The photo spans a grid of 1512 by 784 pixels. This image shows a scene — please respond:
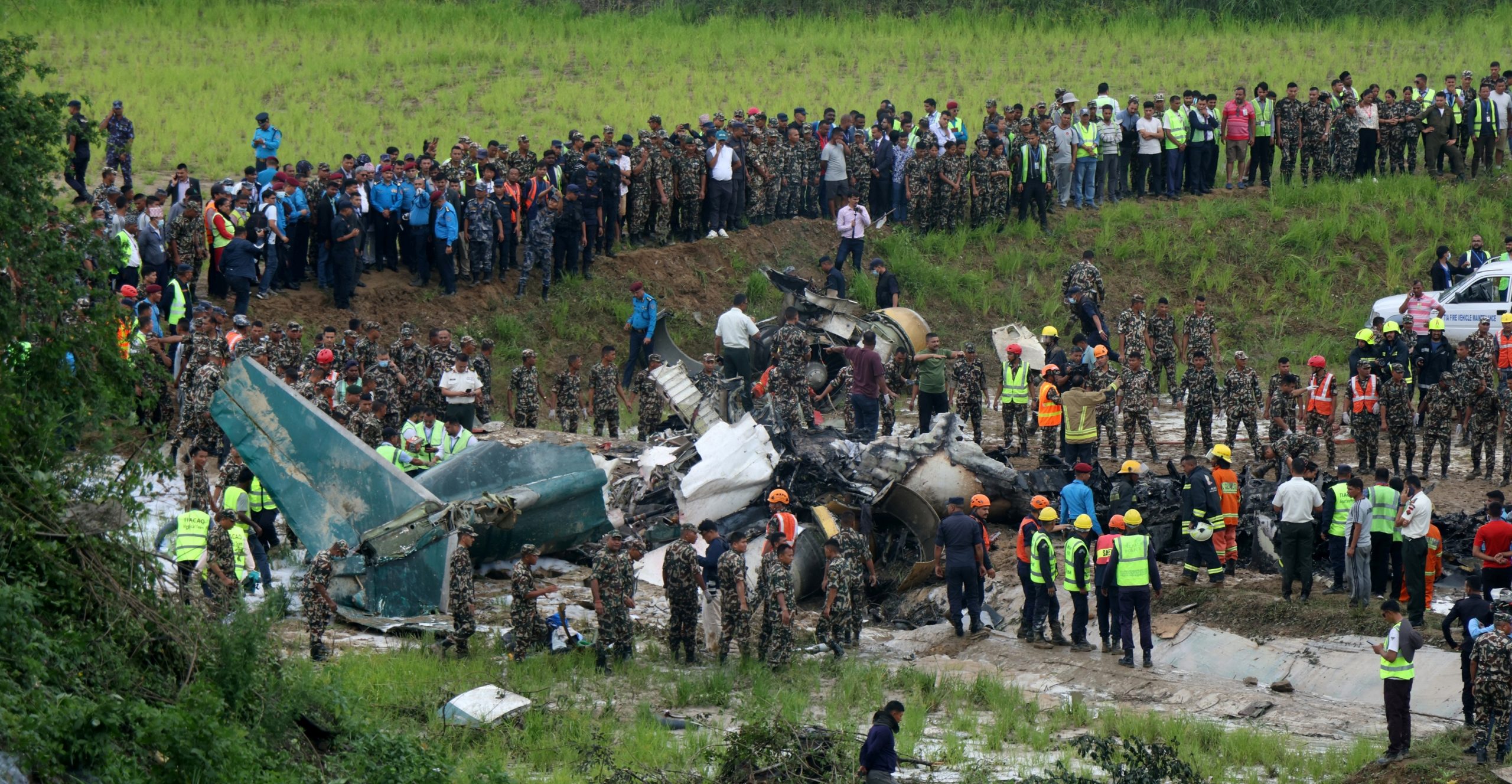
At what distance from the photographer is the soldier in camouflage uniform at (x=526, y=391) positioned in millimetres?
20406

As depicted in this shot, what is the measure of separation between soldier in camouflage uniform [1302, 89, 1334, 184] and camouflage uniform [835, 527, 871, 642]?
55.3 feet

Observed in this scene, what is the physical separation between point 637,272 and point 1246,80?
1767 cm

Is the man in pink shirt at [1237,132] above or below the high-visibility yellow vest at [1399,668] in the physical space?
above

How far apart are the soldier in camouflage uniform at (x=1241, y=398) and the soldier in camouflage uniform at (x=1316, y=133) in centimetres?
1028

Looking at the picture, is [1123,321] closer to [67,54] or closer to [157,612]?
[157,612]

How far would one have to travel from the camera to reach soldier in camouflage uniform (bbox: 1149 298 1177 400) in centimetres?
2203

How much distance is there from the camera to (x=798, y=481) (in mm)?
17703

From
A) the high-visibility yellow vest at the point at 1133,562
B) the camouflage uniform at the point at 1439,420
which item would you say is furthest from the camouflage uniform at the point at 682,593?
the camouflage uniform at the point at 1439,420

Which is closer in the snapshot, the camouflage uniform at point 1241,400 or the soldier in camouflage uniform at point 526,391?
the camouflage uniform at point 1241,400

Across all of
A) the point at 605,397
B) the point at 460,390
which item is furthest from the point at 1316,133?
the point at 460,390

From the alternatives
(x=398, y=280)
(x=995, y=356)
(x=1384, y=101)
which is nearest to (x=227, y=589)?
(x=398, y=280)

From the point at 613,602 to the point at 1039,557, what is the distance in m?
3.95

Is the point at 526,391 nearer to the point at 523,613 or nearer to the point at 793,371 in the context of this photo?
the point at 793,371

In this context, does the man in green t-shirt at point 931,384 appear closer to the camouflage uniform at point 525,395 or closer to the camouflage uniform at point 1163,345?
the camouflage uniform at point 1163,345
